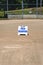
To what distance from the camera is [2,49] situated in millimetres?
13266

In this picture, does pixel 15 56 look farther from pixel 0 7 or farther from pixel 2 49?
pixel 0 7

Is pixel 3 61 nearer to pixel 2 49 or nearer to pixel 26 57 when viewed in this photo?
pixel 26 57

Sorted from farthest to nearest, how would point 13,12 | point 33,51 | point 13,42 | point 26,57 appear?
point 13,12, point 13,42, point 33,51, point 26,57

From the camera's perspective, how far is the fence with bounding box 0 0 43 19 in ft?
122

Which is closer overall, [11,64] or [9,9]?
[11,64]

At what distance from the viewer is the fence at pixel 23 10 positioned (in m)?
37.2

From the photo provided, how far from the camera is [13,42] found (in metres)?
15.5

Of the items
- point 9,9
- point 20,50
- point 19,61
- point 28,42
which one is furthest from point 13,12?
point 19,61

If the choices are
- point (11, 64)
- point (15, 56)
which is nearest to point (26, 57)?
point (15, 56)

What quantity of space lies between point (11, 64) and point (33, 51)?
2.80m

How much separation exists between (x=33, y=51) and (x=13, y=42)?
2846 mm

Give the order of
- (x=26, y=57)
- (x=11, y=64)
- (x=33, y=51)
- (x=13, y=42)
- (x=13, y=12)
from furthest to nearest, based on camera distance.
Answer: (x=13, y=12) < (x=13, y=42) < (x=33, y=51) < (x=26, y=57) < (x=11, y=64)

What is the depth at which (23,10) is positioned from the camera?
3878cm

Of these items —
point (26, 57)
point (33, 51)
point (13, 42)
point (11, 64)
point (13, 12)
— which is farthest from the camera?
point (13, 12)
